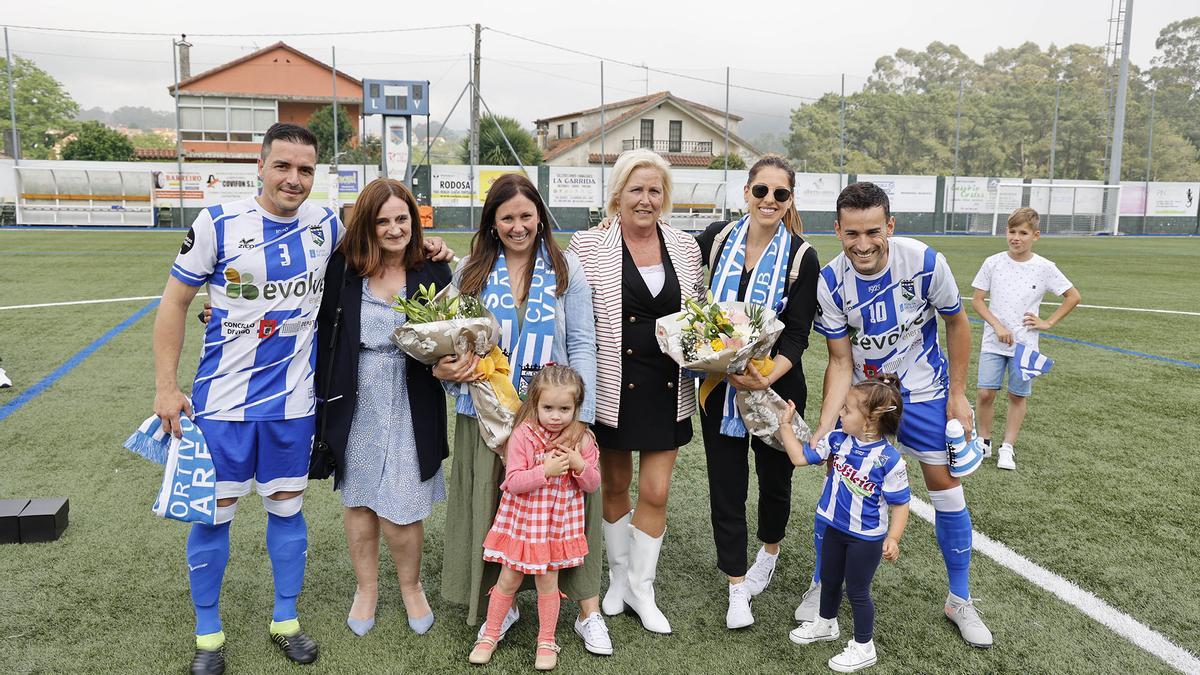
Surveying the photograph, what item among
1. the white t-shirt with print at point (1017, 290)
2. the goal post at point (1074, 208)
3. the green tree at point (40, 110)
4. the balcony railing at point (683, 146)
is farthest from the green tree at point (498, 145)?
the white t-shirt with print at point (1017, 290)

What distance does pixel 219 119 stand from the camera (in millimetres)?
44719

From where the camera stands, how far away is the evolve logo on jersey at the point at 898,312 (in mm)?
3258

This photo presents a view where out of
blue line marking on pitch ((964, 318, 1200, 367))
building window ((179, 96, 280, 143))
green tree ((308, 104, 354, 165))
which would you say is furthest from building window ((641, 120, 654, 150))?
blue line marking on pitch ((964, 318, 1200, 367))

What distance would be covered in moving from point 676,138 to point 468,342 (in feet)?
154

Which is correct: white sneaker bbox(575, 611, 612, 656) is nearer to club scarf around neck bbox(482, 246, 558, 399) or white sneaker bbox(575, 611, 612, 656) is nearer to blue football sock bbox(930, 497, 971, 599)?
club scarf around neck bbox(482, 246, 558, 399)

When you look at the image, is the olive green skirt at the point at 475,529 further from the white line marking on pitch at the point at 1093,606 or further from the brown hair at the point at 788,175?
the white line marking on pitch at the point at 1093,606

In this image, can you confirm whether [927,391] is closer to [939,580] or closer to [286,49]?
[939,580]

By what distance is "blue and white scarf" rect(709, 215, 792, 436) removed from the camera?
3.34 m

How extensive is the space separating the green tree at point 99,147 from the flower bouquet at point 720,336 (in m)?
38.7

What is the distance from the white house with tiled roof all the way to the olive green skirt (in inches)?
1591

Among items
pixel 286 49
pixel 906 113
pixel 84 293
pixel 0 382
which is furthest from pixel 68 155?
pixel 906 113

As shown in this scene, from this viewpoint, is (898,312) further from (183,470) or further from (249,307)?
(183,470)

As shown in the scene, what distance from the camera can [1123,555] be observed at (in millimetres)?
4105

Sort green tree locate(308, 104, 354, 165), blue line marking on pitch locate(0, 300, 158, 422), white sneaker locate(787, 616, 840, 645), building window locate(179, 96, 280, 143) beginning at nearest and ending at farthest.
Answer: white sneaker locate(787, 616, 840, 645) → blue line marking on pitch locate(0, 300, 158, 422) → green tree locate(308, 104, 354, 165) → building window locate(179, 96, 280, 143)
